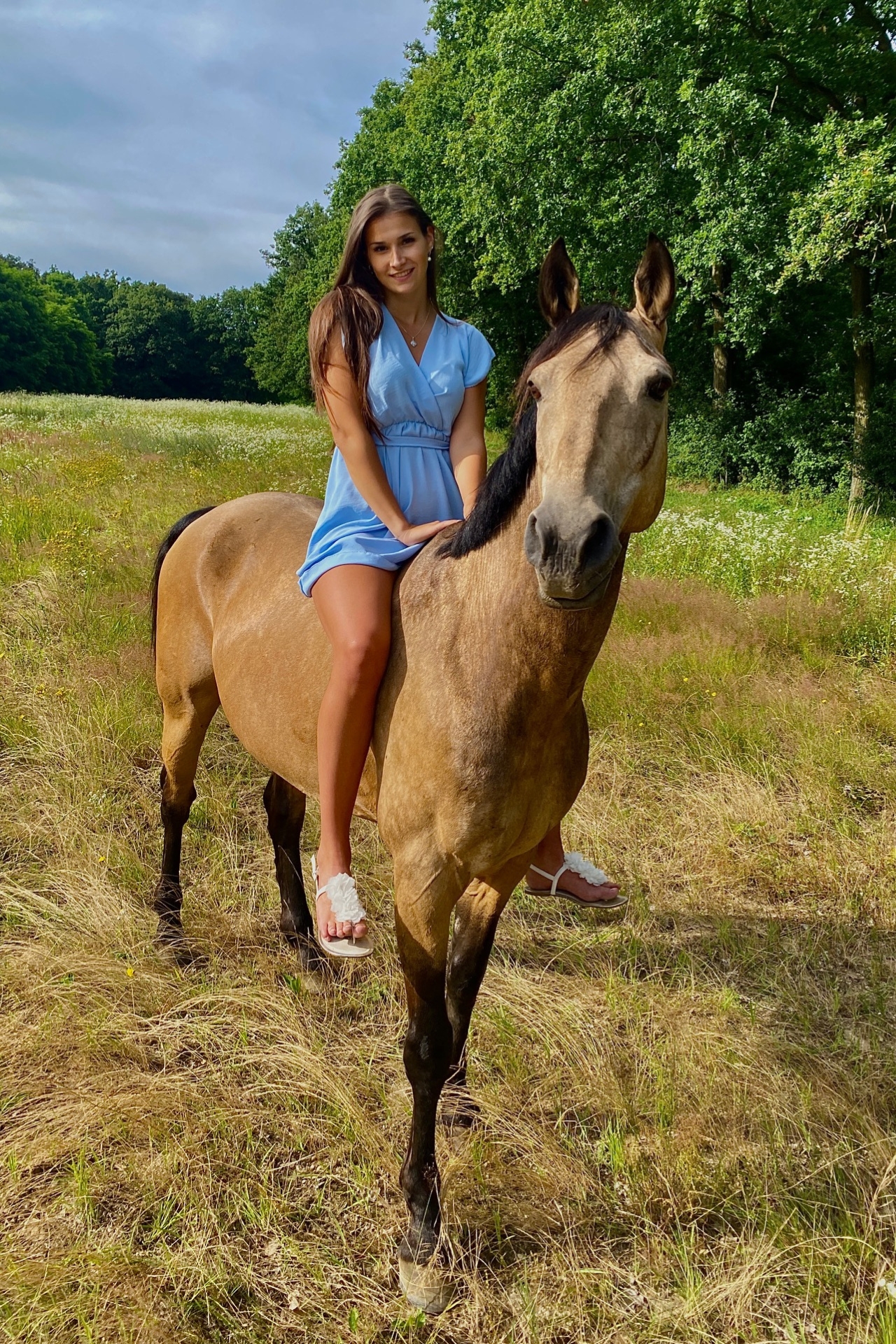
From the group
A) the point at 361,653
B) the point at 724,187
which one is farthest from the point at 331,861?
the point at 724,187

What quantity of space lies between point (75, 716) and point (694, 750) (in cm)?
362

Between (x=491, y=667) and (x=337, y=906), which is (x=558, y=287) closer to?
(x=491, y=667)

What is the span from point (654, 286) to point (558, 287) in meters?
0.24

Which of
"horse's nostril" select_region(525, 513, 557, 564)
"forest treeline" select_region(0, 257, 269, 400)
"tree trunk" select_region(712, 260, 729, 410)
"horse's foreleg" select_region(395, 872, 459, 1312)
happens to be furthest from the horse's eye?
"forest treeline" select_region(0, 257, 269, 400)

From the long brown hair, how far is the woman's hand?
34cm

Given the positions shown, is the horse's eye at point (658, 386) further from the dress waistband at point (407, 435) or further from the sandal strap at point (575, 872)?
the sandal strap at point (575, 872)

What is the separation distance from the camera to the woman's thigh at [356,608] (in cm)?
206

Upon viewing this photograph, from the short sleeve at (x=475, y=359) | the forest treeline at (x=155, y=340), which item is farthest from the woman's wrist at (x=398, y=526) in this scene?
the forest treeline at (x=155, y=340)

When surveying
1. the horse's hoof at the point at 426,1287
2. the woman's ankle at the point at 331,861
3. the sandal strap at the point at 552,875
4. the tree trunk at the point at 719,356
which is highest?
the tree trunk at the point at 719,356

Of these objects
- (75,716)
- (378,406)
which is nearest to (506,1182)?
(378,406)

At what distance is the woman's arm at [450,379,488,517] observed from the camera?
91.4 inches

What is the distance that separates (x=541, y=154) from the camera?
14195 mm

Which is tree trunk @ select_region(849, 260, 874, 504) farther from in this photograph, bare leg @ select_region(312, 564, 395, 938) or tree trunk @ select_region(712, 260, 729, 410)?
bare leg @ select_region(312, 564, 395, 938)

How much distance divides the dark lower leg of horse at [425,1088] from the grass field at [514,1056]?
Answer: 0.34ft
